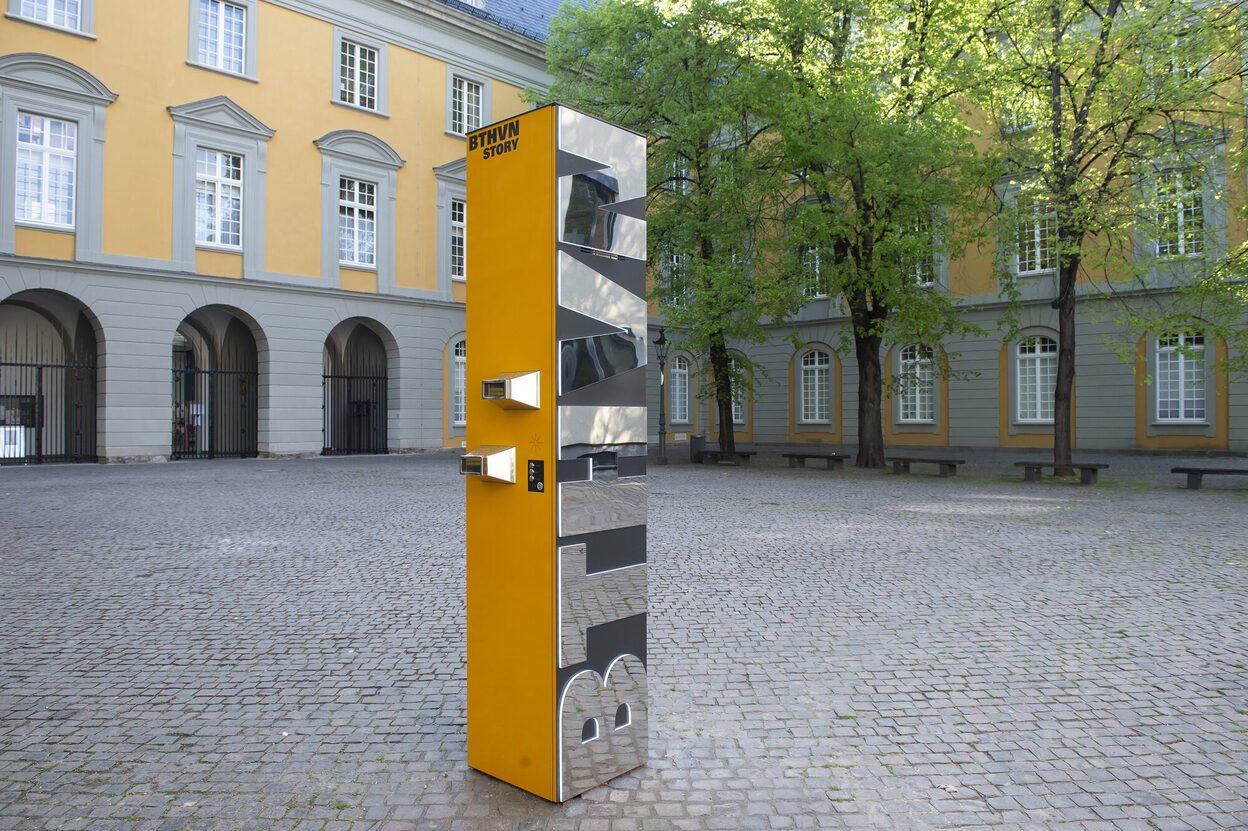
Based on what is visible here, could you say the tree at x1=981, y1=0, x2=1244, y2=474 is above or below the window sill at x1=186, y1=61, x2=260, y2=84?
below

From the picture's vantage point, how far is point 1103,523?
11.1 m

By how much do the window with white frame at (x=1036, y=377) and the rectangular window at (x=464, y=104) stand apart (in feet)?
63.7

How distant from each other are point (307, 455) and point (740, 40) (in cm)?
1622

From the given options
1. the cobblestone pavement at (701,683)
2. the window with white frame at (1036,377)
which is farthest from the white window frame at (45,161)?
the window with white frame at (1036,377)

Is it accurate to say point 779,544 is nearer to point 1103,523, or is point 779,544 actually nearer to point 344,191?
point 1103,523

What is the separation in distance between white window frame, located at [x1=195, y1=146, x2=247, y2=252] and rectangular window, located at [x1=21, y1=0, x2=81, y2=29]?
374 centimetres

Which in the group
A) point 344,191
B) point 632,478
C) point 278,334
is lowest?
point 632,478

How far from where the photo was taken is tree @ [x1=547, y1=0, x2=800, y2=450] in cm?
1984

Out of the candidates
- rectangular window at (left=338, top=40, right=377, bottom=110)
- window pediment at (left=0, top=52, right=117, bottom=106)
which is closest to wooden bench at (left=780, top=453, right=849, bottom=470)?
rectangular window at (left=338, top=40, right=377, bottom=110)

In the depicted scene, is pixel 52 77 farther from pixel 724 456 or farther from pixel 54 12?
pixel 724 456

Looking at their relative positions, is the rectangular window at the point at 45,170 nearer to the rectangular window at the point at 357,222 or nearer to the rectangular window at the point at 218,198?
the rectangular window at the point at 218,198

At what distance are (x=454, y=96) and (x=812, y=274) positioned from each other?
1548cm

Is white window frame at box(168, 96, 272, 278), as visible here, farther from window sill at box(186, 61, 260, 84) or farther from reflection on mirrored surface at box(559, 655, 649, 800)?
reflection on mirrored surface at box(559, 655, 649, 800)

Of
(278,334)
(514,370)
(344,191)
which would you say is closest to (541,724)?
(514,370)
